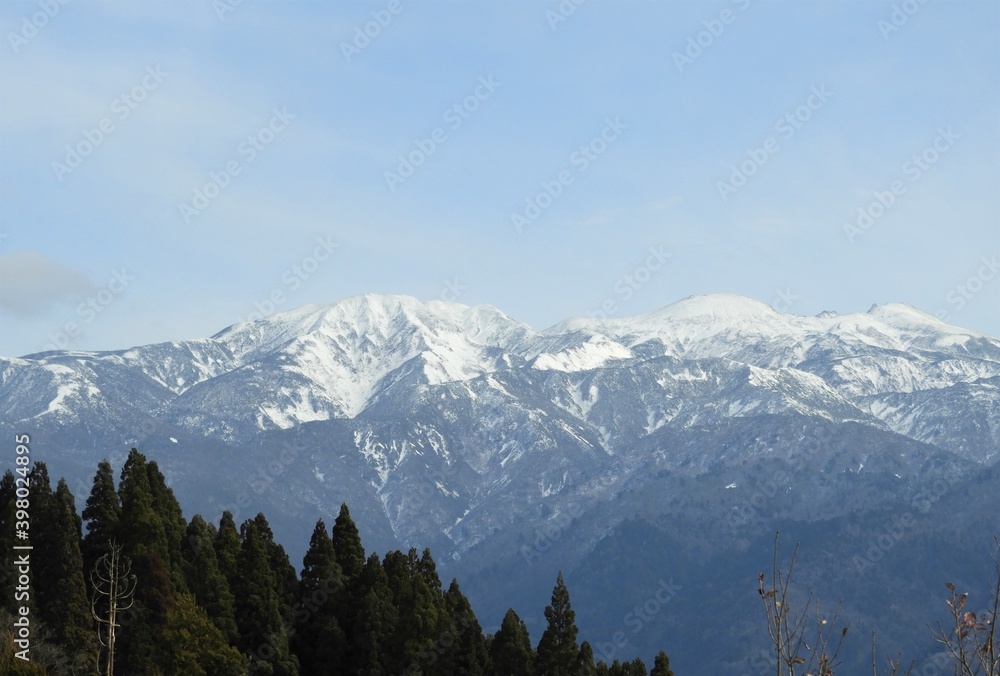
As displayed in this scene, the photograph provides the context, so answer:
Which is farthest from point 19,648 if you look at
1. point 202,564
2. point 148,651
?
point 202,564

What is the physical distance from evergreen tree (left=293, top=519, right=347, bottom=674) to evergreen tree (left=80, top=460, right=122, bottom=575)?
14.6 m

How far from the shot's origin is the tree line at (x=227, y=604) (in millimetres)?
86750

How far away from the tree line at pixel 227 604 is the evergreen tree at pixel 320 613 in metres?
0.11

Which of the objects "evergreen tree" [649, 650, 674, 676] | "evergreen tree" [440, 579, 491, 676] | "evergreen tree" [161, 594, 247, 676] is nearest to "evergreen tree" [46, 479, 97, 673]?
"evergreen tree" [161, 594, 247, 676]

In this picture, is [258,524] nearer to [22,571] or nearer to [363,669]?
[363,669]

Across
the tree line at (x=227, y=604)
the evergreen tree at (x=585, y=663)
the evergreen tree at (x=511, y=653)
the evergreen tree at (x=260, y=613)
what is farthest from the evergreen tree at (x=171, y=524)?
the evergreen tree at (x=585, y=663)

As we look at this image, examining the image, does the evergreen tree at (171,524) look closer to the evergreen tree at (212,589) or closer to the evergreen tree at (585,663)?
the evergreen tree at (212,589)

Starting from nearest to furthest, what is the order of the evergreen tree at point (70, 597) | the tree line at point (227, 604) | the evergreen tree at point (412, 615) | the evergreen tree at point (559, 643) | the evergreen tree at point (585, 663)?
1. the evergreen tree at point (70, 597)
2. the tree line at point (227, 604)
3. the evergreen tree at point (412, 615)
4. the evergreen tree at point (585, 663)
5. the evergreen tree at point (559, 643)

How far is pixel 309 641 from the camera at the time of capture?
10306cm

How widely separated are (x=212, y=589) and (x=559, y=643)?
94.8 feet

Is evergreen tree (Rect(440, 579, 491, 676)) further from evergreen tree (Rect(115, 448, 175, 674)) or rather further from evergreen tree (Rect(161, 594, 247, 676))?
evergreen tree (Rect(115, 448, 175, 674))

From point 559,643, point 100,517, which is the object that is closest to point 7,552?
point 100,517

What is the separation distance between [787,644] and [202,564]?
73.7 meters

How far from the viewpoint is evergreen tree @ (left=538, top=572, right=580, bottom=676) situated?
346ft
